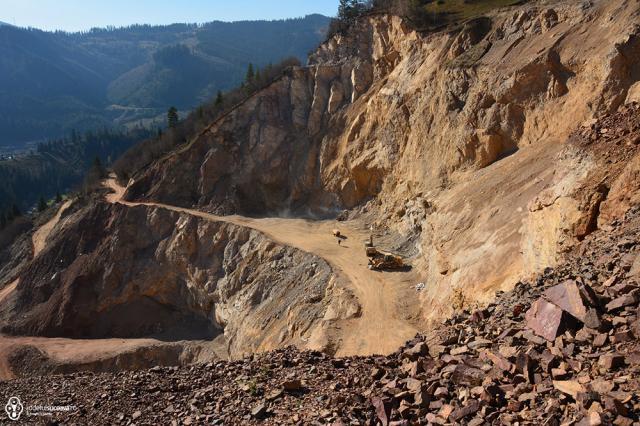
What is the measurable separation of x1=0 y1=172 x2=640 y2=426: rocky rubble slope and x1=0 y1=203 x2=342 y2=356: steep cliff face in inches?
687

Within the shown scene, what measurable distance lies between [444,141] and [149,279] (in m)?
27.8

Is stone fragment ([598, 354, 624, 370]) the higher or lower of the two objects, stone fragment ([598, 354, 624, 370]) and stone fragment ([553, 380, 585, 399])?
the higher

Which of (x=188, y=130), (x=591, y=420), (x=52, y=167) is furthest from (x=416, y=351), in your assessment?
(x=52, y=167)

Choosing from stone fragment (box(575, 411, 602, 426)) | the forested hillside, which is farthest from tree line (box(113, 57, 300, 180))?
stone fragment (box(575, 411, 602, 426))

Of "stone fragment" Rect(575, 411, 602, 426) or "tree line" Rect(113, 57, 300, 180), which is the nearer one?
"stone fragment" Rect(575, 411, 602, 426)

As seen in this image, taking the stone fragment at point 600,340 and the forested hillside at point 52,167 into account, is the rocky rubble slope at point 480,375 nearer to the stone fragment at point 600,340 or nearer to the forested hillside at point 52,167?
the stone fragment at point 600,340

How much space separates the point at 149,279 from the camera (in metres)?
42.5

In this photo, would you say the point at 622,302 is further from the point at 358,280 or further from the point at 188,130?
the point at 188,130

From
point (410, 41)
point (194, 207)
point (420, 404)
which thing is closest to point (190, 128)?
point (194, 207)

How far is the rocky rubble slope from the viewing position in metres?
7.68

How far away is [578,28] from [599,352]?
25878 mm

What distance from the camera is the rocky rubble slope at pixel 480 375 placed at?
7680mm

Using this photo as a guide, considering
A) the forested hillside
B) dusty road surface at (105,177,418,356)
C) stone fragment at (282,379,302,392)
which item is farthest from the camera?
the forested hillside

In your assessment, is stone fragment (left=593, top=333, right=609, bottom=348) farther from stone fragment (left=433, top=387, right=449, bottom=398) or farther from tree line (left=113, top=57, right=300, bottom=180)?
tree line (left=113, top=57, right=300, bottom=180)
